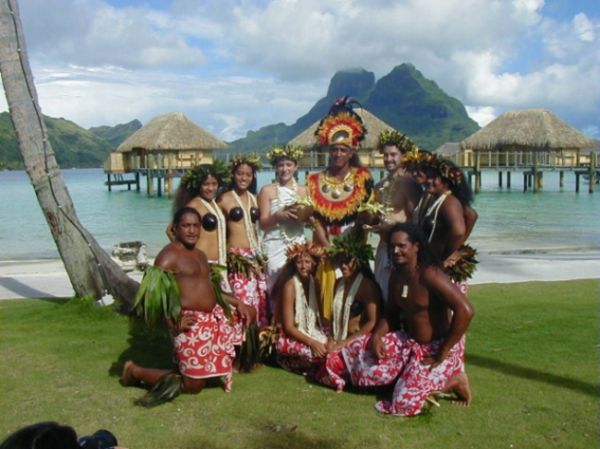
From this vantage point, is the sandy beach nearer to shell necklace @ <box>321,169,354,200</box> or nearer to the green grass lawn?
the green grass lawn

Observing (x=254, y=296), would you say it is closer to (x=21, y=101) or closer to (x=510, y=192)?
(x=21, y=101)

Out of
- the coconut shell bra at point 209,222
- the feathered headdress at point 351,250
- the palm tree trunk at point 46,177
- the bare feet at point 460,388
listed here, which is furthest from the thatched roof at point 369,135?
the bare feet at point 460,388

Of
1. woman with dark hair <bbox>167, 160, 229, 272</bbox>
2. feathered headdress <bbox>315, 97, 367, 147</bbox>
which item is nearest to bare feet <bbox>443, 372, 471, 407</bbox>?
woman with dark hair <bbox>167, 160, 229, 272</bbox>

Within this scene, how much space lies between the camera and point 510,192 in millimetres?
40406

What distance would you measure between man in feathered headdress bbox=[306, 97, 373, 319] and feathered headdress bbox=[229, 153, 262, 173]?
0.48 m

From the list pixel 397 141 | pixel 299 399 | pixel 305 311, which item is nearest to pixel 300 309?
pixel 305 311

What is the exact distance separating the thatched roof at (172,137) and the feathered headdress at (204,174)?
30.4 m

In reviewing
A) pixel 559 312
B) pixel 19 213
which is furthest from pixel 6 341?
pixel 19 213

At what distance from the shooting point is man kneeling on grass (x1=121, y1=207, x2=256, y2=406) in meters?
4.21

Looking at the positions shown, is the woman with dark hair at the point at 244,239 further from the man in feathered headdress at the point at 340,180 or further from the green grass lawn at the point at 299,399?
the green grass lawn at the point at 299,399

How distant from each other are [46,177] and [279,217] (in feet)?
8.39

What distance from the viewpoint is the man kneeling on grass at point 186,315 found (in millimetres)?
4207

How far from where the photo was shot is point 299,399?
428 cm

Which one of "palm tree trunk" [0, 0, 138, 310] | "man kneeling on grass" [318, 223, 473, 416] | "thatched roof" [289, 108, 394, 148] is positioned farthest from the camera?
"thatched roof" [289, 108, 394, 148]
